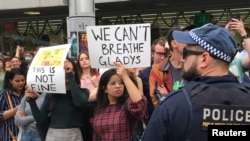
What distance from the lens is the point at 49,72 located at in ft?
15.7

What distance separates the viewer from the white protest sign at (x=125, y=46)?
15.4ft

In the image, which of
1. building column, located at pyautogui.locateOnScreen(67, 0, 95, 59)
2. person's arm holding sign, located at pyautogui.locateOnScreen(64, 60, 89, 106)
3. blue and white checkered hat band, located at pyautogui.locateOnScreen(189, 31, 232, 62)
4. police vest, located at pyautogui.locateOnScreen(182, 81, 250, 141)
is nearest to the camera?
police vest, located at pyautogui.locateOnScreen(182, 81, 250, 141)

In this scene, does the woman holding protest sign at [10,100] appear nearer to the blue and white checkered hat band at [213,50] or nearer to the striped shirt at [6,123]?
the striped shirt at [6,123]

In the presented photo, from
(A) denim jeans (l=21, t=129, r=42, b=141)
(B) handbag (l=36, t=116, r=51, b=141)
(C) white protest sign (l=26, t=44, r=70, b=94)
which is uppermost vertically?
(C) white protest sign (l=26, t=44, r=70, b=94)

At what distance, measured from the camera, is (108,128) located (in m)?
4.34

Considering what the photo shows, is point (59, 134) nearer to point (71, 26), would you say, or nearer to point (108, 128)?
point (108, 128)

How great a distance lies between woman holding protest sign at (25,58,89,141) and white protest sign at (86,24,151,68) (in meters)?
0.31

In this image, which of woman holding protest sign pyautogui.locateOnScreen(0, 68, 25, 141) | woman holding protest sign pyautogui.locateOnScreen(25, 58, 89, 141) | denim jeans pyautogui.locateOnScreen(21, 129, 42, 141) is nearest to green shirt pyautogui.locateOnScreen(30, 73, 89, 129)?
woman holding protest sign pyautogui.locateOnScreen(25, 58, 89, 141)

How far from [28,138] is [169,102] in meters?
3.26

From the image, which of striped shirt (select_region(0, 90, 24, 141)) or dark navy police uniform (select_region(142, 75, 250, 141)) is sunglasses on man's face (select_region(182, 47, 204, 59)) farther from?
striped shirt (select_region(0, 90, 24, 141))

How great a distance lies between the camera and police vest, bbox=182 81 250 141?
229 centimetres

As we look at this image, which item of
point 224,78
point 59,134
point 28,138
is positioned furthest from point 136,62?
point 224,78

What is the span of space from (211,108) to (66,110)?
8.63ft

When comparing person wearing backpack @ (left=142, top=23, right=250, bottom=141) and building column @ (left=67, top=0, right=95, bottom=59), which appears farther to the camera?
building column @ (left=67, top=0, right=95, bottom=59)
